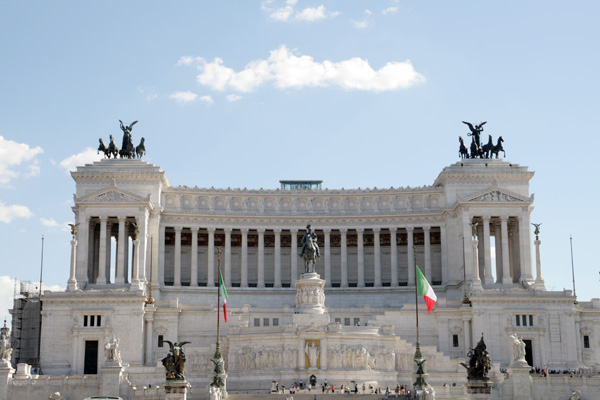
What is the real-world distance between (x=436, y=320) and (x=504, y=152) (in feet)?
89.7

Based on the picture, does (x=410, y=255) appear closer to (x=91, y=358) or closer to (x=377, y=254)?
(x=377, y=254)

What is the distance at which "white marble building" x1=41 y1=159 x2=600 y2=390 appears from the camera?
286ft

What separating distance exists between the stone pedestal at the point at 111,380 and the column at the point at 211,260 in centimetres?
3700

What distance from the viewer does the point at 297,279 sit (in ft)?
349

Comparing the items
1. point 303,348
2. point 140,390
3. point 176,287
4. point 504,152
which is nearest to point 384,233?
point 504,152

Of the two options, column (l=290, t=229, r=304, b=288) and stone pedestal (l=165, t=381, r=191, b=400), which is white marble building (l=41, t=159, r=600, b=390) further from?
stone pedestal (l=165, t=381, r=191, b=400)

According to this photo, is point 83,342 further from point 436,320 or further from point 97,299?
point 436,320

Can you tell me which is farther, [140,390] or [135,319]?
[135,319]

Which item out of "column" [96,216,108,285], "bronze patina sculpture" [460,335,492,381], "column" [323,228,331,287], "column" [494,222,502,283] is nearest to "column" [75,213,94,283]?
"column" [96,216,108,285]

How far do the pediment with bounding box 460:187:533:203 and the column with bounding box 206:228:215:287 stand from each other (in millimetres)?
29723

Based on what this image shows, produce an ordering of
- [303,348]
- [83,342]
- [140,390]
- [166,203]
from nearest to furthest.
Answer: [140,390], [303,348], [83,342], [166,203]

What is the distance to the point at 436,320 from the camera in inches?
3775

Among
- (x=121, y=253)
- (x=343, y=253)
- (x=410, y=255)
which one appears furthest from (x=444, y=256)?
(x=121, y=253)

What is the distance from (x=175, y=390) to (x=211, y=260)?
46934mm
